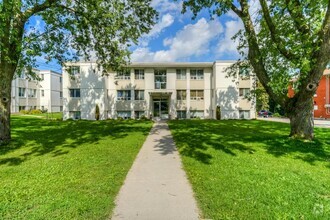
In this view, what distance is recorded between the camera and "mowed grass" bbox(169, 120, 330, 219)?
381 centimetres

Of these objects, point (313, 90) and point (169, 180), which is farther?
point (313, 90)

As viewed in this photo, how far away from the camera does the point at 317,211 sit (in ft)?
12.3

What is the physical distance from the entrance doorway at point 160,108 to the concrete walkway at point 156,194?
23.7 m

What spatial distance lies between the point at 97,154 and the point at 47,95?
1987 inches

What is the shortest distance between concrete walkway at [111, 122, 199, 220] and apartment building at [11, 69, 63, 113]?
4659 cm

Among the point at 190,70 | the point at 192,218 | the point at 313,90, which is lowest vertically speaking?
the point at 192,218

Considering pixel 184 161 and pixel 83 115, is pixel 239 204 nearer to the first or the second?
pixel 184 161

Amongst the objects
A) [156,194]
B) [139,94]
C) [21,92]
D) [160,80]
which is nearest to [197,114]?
[160,80]

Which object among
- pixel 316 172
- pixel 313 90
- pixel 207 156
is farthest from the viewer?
pixel 313 90

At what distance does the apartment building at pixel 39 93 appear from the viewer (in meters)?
45.9

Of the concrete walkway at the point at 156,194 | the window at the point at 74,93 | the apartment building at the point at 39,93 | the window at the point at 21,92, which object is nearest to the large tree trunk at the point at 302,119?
the concrete walkway at the point at 156,194

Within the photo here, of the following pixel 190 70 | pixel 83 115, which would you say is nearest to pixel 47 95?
pixel 83 115

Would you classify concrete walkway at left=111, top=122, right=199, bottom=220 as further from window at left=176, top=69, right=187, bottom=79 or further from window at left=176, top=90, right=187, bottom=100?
window at left=176, top=69, right=187, bottom=79

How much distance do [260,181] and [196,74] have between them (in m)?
26.3
